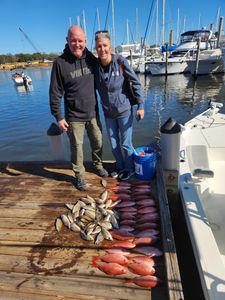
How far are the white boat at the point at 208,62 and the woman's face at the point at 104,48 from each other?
73.6 feet

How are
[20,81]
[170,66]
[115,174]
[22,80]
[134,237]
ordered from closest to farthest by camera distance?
[134,237], [115,174], [170,66], [22,80], [20,81]

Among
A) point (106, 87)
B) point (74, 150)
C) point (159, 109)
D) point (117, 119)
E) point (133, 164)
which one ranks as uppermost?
point (106, 87)

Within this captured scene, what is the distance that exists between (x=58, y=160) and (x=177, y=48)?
27.5 m

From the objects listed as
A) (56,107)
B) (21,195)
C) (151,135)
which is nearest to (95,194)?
(21,195)

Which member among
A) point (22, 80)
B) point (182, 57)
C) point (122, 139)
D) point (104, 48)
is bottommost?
point (22, 80)

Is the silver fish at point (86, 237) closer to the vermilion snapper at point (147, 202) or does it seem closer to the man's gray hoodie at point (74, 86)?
the vermilion snapper at point (147, 202)

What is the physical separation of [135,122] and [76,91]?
810cm

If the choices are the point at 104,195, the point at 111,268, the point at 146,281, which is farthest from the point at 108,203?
the point at 146,281

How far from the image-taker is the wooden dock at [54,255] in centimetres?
207

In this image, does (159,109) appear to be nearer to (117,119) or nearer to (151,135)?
(151,135)

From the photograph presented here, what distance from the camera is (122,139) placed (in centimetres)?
369

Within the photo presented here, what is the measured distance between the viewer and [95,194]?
3514mm

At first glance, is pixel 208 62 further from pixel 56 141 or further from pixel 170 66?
pixel 56 141

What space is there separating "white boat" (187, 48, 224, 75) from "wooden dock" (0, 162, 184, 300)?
907 inches
